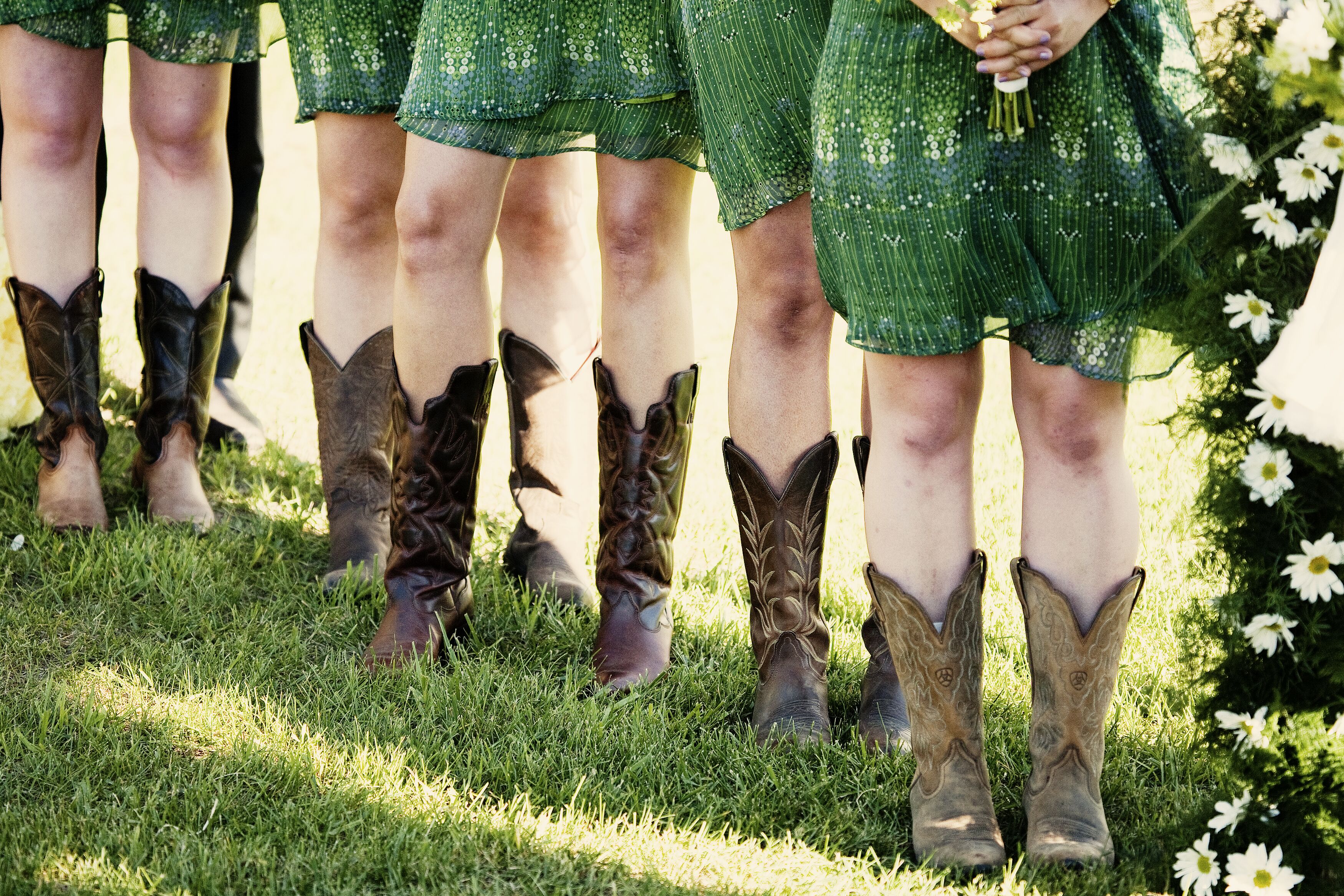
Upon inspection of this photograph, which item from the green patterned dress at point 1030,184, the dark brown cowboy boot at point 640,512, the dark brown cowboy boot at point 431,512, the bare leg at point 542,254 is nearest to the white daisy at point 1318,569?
the green patterned dress at point 1030,184

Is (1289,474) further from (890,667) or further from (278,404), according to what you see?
(278,404)

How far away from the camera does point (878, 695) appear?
6.62 ft

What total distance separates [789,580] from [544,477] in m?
0.70

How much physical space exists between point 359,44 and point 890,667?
142 centimetres

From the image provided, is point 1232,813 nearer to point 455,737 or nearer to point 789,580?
point 789,580

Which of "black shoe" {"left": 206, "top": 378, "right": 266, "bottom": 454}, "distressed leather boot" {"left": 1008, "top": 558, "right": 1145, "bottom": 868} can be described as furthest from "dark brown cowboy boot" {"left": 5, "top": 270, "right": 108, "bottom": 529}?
"distressed leather boot" {"left": 1008, "top": 558, "right": 1145, "bottom": 868}

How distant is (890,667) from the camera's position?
2.02 metres

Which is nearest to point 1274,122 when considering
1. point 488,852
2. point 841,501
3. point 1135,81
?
point 1135,81

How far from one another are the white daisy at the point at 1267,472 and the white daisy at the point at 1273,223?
0.22 meters

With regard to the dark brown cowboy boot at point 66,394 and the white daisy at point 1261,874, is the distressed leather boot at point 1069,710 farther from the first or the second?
the dark brown cowboy boot at point 66,394

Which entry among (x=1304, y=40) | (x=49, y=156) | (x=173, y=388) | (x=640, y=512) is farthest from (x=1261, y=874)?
(x=49, y=156)

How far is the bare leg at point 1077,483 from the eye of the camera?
5.16 feet

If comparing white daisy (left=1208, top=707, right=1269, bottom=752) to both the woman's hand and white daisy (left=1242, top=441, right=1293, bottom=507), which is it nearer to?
white daisy (left=1242, top=441, right=1293, bottom=507)

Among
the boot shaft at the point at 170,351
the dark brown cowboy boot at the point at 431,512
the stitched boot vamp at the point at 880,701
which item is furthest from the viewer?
the boot shaft at the point at 170,351
